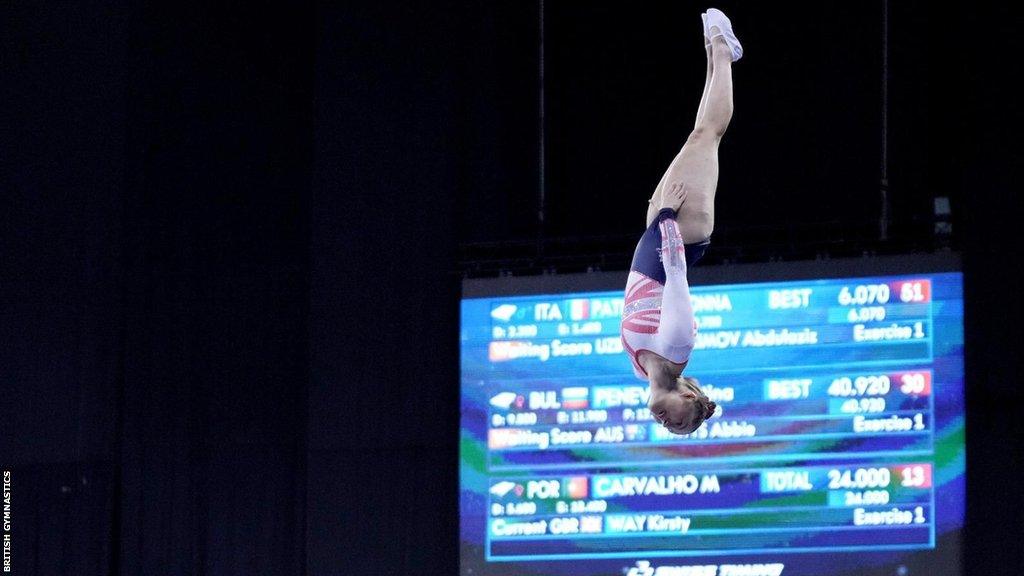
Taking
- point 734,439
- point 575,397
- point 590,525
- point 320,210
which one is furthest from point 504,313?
point 320,210

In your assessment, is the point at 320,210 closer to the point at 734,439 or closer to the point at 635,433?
the point at 635,433

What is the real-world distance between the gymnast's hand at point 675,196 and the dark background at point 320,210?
283 cm

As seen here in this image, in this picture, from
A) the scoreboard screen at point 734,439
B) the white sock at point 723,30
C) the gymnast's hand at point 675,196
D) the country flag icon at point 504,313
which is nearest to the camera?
the gymnast's hand at point 675,196

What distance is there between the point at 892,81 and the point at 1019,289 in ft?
4.17

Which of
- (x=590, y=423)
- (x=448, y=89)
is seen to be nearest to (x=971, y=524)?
(x=590, y=423)

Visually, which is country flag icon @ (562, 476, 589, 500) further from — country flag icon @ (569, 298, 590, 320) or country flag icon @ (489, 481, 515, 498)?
country flag icon @ (569, 298, 590, 320)

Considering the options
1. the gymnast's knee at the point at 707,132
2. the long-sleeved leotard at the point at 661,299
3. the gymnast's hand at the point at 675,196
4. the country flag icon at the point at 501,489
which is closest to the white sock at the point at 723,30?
the gymnast's knee at the point at 707,132

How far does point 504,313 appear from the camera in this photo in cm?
789

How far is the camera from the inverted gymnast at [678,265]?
498 cm

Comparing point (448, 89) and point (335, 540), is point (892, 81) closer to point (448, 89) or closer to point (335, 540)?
point (448, 89)

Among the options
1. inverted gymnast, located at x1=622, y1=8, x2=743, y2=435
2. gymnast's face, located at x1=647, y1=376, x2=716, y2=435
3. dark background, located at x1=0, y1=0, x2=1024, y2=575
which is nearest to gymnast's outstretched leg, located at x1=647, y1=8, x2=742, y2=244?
inverted gymnast, located at x1=622, y1=8, x2=743, y2=435

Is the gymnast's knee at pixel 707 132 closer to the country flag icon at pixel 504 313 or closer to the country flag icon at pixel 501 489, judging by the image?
the country flag icon at pixel 504 313

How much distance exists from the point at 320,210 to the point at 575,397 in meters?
1.93

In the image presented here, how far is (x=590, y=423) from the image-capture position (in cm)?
774
